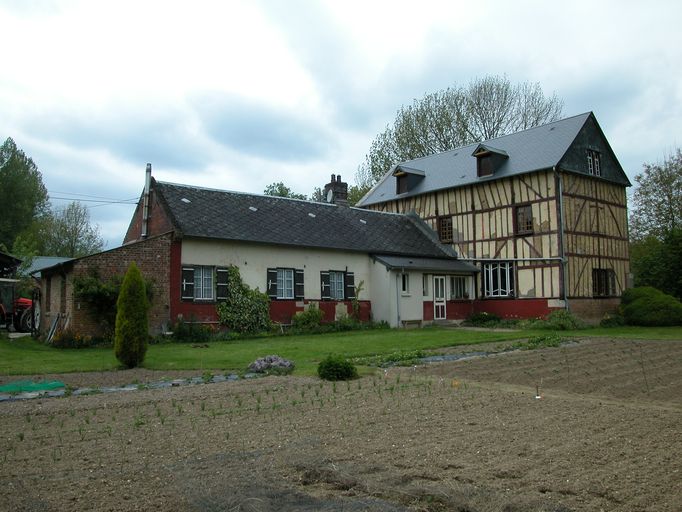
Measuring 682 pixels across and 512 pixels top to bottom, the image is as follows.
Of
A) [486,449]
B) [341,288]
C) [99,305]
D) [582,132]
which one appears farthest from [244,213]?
[486,449]

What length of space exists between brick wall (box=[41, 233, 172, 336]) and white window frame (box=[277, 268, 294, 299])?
4403 millimetres

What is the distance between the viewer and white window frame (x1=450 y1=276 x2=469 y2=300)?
27266mm

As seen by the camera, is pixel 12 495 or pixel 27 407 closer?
pixel 12 495

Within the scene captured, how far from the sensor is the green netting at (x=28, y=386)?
32.4ft

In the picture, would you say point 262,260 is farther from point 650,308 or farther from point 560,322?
point 650,308

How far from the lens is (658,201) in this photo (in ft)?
125

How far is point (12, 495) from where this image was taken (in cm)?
466

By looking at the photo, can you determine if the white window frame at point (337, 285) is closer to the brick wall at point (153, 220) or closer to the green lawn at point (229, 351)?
the green lawn at point (229, 351)

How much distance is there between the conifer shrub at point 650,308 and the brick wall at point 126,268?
18487 mm

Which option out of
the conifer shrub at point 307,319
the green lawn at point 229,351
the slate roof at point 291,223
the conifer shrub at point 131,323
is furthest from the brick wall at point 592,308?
the conifer shrub at point 131,323

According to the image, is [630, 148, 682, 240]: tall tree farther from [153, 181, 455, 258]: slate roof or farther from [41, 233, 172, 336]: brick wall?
[41, 233, 172, 336]: brick wall

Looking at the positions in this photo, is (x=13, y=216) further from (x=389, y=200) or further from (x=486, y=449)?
(x=486, y=449)

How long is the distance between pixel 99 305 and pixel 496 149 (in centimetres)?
1850

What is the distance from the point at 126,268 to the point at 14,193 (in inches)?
1205
